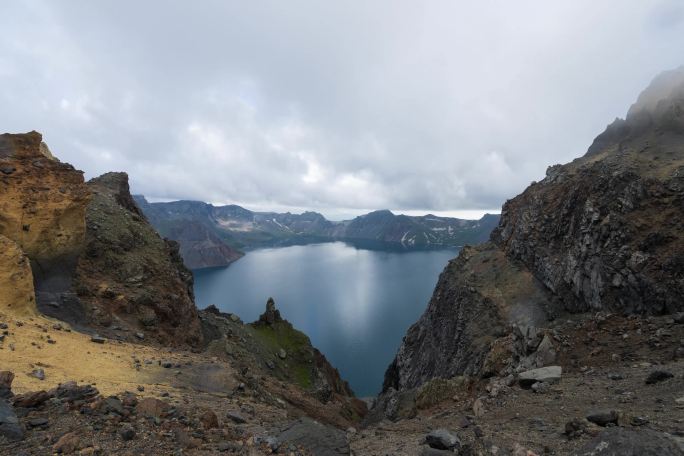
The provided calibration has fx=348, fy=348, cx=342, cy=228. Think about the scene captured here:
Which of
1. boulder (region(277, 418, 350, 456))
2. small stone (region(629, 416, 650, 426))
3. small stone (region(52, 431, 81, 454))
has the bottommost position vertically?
boulder (region(277, 418, 350, 456))

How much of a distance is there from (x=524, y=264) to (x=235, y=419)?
68249mm

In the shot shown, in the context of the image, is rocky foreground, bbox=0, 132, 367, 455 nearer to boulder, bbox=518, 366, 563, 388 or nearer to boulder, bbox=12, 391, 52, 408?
boulder, bbox=12, 391, 52, 408

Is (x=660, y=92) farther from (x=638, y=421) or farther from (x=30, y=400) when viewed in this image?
(x=30, y=400)

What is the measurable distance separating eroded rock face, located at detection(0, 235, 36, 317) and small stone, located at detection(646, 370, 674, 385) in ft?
A: 90.9

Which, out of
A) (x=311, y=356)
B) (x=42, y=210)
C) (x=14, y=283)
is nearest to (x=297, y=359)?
(x=311, y=356)

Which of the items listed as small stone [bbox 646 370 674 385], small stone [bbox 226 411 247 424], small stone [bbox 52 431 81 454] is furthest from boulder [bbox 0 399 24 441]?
small stone [bbox 646 370 674 385]

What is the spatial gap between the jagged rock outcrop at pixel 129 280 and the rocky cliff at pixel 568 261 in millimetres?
21694

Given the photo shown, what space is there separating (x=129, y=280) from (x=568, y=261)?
59349 millimetres

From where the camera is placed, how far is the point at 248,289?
7712 inches

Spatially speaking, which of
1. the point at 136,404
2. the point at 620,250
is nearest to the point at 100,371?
the point at 136,404

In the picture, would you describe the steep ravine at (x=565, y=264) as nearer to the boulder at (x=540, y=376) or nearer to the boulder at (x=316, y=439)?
the boulder at (x=540, y=376)

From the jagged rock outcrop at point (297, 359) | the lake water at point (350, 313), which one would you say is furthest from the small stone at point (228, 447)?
the lake water at point (350, 313)

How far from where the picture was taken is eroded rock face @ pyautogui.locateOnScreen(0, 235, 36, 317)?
18.0 metres

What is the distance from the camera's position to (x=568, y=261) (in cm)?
5447
